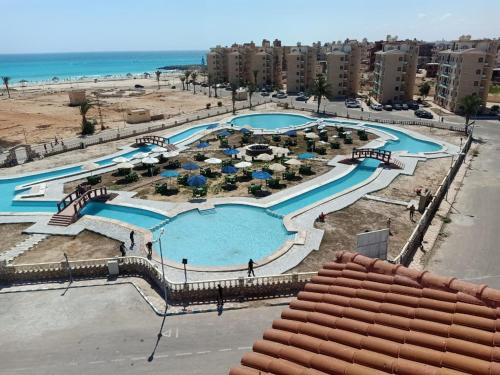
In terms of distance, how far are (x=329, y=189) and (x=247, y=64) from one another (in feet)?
314

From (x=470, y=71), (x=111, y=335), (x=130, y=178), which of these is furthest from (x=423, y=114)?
(x=111, y=335)

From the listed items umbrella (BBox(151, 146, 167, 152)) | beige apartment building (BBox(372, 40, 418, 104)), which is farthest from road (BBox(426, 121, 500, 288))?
beige apartment building (BBox(372, 40, 418, 104))

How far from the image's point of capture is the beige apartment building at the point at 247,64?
118 metres

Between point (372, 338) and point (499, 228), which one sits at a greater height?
point (372, 338)

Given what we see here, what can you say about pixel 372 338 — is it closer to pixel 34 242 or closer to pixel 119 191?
pixel 34 242

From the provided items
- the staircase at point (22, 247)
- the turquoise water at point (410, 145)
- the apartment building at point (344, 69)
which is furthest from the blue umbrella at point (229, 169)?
the apartment building at point (344, 69)

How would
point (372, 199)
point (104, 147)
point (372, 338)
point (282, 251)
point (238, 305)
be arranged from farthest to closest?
1. point (104, 147)
2. point (372, 199)
3. point (282, 251)
4. point (238, 305)
5. point (372, 338)

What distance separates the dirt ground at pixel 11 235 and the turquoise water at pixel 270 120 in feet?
139

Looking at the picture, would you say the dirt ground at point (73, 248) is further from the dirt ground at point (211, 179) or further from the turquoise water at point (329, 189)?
the turquoise water at point (329, 189)

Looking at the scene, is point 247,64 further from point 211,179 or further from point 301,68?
point 211,179

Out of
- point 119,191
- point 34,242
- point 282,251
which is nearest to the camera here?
point 282,251

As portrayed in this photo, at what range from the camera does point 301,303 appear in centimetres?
1077

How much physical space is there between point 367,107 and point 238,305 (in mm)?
71017

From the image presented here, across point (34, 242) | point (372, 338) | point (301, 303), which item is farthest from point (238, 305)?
point (34, 242)
